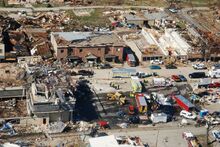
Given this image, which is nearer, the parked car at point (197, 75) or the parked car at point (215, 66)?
the parked car at point (197, 75)

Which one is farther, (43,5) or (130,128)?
(43,5)

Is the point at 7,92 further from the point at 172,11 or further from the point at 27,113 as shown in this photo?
the point at 172,11

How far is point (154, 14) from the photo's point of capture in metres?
48.7

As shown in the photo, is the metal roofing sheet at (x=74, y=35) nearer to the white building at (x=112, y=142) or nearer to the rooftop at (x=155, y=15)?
A: the rooftop at (x=155, y=15)

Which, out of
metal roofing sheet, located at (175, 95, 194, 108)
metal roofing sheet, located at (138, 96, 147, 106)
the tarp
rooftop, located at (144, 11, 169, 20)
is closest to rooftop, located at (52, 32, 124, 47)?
metal roofing sheet, located at (138, 96, 147, 106)

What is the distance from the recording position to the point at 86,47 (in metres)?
37.7

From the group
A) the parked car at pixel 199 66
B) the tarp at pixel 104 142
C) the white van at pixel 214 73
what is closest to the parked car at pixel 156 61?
the parked car at pixel 199 66

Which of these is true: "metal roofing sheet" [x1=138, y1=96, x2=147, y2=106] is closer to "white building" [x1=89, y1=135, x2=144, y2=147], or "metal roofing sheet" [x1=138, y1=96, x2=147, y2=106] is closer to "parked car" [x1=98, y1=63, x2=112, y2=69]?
"white building" [x1=89, y1=135, x2=144, y2=147]

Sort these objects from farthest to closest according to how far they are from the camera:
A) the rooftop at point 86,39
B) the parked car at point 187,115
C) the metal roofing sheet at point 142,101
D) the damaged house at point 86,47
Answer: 1. the rooftop at point 86,39
2. the damaged house at point 86,47
3. the metal roofing sheet at point 142,101
4. the parked car at point 187,115

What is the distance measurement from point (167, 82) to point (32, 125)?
10.8m

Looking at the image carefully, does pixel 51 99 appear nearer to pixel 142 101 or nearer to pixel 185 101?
pixel 142 101

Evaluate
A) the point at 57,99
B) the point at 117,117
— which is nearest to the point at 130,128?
the point at 117,117

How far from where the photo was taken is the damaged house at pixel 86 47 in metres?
37.5

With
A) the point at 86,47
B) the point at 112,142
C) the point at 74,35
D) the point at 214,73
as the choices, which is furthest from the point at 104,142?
the point at 74,35
